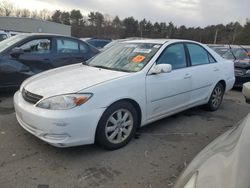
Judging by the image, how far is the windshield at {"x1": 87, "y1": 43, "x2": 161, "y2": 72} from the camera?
4.03 m

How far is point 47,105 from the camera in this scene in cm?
319

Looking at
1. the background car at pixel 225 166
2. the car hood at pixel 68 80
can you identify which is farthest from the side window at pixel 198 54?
the background car at pixel 225 166

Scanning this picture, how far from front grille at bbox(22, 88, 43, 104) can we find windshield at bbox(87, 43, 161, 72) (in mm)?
1210

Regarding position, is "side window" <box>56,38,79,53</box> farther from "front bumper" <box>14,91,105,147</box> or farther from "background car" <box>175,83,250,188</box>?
"background car" <box>175,83,250,188</box>

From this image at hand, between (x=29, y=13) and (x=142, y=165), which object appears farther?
(x=29, y=13)

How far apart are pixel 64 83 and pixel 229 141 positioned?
2283mm

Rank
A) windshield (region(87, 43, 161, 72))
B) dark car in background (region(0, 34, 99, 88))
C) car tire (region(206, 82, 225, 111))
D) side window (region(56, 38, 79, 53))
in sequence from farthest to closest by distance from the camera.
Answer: side window (region(56, 38, 79, 53)) < dark car in background (region(0, 34, 99, 88)) < car tire (region(206, 82, 225, 111)) < windshield (region(87, 43, 161, 72))

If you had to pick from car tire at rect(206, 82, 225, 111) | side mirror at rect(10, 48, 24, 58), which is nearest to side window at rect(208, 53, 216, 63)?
car tire at rect(206, 82, 225, 111)

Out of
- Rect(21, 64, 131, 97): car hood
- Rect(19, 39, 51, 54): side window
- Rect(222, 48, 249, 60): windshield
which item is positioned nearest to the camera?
Rect(21, 64, 131, 97): car hood

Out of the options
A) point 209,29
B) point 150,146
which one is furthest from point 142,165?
point 209,29

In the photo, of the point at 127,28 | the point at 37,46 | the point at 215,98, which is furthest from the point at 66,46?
the point at 127,28

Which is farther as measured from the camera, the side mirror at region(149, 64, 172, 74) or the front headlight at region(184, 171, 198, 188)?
the side mirror at region(149, 64, 172, 74)

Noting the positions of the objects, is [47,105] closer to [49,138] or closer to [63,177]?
[49,138]

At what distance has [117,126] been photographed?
3.59 meters
